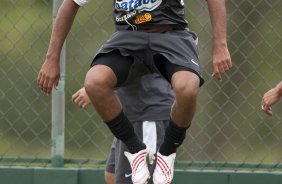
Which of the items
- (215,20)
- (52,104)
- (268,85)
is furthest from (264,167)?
(215,20)

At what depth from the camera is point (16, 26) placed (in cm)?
787

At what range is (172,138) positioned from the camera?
585 cm

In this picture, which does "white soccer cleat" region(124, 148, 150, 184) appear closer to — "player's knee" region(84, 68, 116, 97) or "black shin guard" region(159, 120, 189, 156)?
"black shin guard" region(159, 120, 189, 156)

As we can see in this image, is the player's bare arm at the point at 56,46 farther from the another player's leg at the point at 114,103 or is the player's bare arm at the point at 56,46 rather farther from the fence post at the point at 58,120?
the fence post at the point at 58,120

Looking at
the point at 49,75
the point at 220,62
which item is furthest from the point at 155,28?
the point at 49,75

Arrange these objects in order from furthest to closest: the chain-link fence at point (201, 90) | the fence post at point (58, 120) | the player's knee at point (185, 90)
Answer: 1. the chain-link fence at point (201, 90)
2. the fence post at point (58, 120)
3. the player's knee at point (185, 90)

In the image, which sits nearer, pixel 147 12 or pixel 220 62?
pixel 220 62

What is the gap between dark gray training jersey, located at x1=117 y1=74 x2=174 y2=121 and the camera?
6.28m

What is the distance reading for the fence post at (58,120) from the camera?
7.50 meters

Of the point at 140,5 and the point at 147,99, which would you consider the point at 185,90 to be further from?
the point at 147,99

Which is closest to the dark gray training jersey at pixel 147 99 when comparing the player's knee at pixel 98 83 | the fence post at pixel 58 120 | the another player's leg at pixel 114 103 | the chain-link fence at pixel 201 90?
the another player's leg at pixel 114 103

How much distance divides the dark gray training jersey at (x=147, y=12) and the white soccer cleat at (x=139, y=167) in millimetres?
738

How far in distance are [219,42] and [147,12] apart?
0.45 m

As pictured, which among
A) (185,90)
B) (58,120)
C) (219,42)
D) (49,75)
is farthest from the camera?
(58,120)
